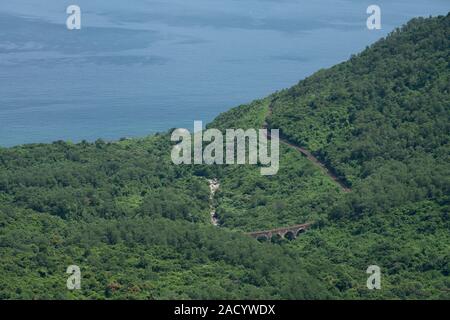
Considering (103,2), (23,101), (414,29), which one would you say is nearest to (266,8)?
(103,2)

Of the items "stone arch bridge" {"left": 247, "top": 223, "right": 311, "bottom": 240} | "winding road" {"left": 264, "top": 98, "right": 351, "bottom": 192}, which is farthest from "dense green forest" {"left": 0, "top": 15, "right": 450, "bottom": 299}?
"stone arch bridge" {"left": 247, "top": 223, "right": 311, "bottom": 240}

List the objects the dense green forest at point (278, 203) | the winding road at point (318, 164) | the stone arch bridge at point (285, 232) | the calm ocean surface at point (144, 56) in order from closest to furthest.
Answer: the dense green forest at point (278, 203) → the stone arch bridge at point (285, 232) → the winding road at point (318, 164) → the calm ocean surface at point (144, 56)

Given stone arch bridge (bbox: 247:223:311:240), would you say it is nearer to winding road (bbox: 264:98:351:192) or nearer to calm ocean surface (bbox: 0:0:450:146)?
winding road (bbox: 264:98:351:192)

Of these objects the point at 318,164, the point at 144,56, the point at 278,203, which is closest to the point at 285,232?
the point at 278,203

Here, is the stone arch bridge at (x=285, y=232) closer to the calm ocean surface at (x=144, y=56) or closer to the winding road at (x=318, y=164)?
the winding road at (x=318, y=164)

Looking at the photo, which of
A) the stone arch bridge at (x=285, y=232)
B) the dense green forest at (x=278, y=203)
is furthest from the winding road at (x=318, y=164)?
the stone arch bridge at (x=285, y=232)
